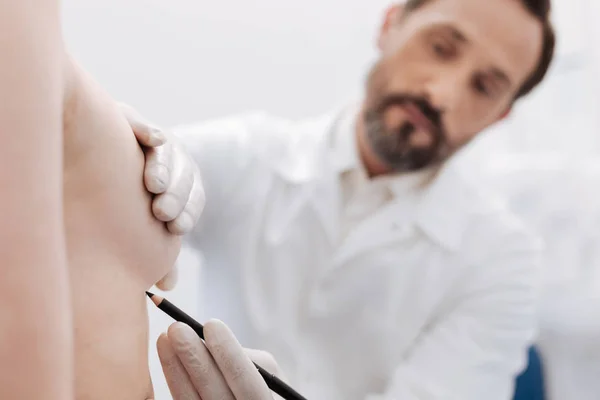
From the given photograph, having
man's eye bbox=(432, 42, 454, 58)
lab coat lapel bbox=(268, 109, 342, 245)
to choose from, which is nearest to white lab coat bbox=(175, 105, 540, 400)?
lab coat lapel bbox=(268, 109, 342, 245)

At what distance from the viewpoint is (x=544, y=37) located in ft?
3.44

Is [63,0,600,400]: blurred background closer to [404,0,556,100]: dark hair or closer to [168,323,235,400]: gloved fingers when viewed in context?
[404,0,556,100]: dark hair

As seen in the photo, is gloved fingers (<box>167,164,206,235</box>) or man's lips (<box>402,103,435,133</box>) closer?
gloved fingers (<box>167,164,206,235</box>)

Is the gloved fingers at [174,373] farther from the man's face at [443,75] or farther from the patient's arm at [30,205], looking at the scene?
the man's face at [443,75]

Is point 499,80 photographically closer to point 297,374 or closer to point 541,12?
point 541,12

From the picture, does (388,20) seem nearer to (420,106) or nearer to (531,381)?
(420,106)

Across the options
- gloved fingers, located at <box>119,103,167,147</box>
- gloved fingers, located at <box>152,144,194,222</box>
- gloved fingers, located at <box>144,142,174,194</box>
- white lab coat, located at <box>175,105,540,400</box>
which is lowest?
white lab coat, located at <box>175,105,540,400</box>

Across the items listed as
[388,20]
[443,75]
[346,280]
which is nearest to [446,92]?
[443,75]

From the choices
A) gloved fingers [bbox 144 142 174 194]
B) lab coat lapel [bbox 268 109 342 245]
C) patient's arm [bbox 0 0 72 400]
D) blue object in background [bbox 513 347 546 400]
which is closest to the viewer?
patient's arm [bbox 0 0 72 400]

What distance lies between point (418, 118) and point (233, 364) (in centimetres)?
65

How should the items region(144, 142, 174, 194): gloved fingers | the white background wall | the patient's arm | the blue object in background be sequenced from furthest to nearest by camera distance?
the blue object in background
the white background wall
region(144, 142, 174, 194): gloved fingers
the patient's arm

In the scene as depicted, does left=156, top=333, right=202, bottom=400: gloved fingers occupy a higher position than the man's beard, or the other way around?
left=156, top=333, right=202, bottom=400: gloved fingers

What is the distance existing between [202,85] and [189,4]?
12 centimetres

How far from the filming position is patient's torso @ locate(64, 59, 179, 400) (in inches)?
13.6
